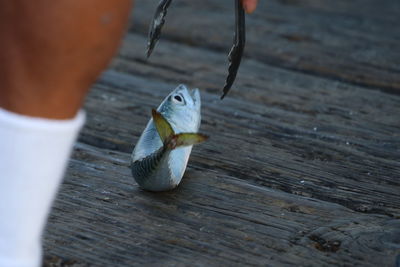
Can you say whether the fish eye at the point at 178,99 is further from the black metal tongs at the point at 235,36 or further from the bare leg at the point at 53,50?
the bare leg at the point at 53,50

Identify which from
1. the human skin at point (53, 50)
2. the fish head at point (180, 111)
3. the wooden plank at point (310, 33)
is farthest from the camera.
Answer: the wooden plank at point (310, 33)

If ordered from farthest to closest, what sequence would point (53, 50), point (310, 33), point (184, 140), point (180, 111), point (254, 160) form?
point (310, 33) < point (254, 160) < point (180, 111) < point (184, 140) < point (53, 50)

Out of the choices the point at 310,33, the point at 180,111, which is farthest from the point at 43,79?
the point at 310,33

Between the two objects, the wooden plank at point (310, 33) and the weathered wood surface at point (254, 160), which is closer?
the weathered wood surface at point (254, 160)

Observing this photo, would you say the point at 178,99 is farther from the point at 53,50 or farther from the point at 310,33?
the point at 310,33

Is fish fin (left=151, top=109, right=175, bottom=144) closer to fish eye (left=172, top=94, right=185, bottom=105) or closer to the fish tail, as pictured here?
the fish tail

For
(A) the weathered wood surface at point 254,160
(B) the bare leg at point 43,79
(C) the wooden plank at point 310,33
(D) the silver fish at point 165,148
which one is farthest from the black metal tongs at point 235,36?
(C) the wooden plank at point 310,33
